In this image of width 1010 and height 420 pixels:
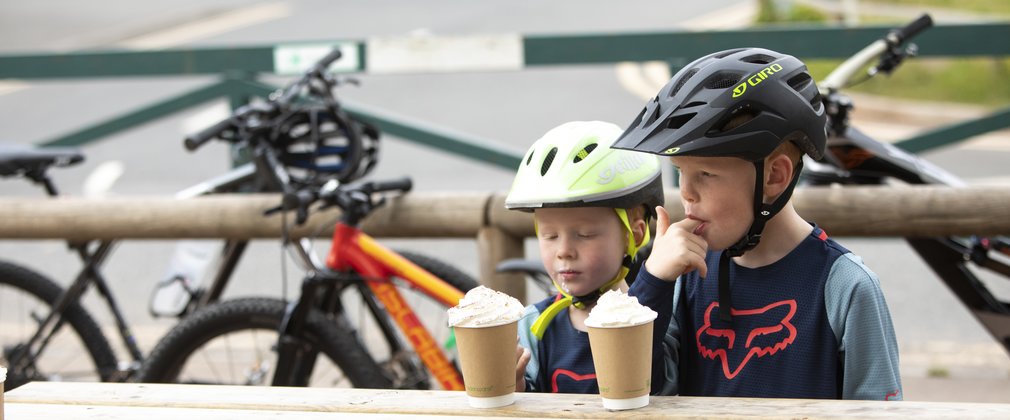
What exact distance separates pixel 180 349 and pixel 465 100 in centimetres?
965

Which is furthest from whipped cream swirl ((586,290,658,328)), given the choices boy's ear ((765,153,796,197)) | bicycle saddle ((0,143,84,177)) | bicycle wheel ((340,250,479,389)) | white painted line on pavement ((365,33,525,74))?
white painted line on pavement ((365,33,525,74))

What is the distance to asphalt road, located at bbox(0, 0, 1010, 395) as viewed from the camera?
688 cm

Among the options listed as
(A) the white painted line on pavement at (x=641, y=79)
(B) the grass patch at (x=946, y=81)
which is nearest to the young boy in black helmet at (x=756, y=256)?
(B) the grass patch at (x=946, y=81)

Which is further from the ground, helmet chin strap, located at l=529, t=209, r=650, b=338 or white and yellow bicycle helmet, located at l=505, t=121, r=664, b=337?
white and yellow bicycle helmet, located at l=505, t=121, r=664, b=337

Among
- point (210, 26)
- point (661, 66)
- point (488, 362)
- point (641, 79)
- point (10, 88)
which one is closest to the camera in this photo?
point (488, 362)

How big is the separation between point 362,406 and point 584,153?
0.75 meters

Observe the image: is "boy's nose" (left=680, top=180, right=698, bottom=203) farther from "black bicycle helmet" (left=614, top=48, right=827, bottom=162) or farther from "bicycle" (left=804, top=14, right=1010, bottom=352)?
"bicycle" (left=804, top=14, right=1010, bottom=352)

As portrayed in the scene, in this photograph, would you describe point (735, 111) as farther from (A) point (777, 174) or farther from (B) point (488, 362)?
(B) point (488, 362)

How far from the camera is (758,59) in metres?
2.26

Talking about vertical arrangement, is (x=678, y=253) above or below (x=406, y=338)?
above

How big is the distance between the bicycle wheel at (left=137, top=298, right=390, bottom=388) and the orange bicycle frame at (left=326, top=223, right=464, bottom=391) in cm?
15

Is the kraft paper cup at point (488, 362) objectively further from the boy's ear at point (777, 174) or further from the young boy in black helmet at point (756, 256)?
the boy's ear at point (777, 174)

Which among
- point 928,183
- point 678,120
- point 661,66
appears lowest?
point 661,66

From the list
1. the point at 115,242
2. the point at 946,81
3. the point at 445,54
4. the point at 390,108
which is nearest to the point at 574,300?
the point at 115,242
